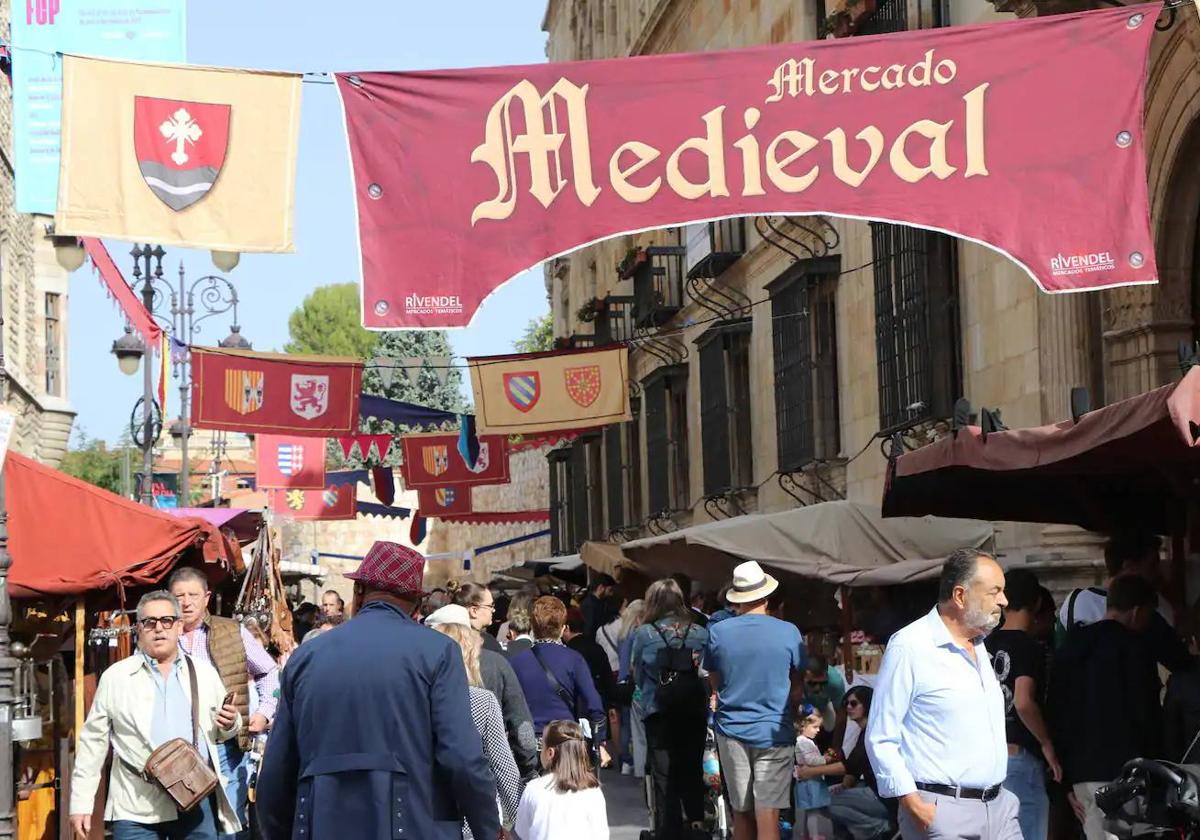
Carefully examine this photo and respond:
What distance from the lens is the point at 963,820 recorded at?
6.33 meters

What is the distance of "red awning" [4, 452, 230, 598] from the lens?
1062 centimetres

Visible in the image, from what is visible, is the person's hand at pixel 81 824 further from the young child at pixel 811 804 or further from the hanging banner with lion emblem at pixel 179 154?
the young child at pixel 811 804

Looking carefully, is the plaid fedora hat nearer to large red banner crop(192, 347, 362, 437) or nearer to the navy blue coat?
the navy blue coat

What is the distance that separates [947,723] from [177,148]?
15.9 feet

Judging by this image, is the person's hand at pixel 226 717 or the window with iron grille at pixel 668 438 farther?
the window with iron grille at pixel 668 438

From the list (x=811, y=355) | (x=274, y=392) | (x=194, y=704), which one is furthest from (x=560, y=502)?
(x=194, y=704)

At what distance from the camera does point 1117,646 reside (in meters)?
7.86

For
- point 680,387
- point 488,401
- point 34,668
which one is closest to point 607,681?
point 34,668

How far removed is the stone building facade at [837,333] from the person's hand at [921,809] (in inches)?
253

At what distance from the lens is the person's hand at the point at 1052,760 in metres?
8.05

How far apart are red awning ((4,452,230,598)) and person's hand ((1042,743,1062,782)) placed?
18.1ft

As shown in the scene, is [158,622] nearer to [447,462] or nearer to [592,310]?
[447,462]

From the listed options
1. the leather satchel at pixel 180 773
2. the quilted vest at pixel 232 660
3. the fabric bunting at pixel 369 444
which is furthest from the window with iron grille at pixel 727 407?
the leather satchel at pixel 180 773

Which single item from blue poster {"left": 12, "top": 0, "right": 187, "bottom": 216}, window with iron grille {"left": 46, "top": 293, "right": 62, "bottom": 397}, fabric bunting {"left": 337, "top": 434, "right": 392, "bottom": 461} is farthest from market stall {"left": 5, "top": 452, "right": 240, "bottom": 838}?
window with iron grille {"left": 46, "top": 293, "right": 62, "bottom": 397}
